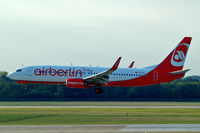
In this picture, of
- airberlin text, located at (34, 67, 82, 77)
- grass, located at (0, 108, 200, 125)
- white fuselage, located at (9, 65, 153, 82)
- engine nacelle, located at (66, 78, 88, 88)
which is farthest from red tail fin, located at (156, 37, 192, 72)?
airberlin text, located at (34, 67, 82, 77)

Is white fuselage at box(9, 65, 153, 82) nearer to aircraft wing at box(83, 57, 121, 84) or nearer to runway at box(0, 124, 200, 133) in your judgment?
aircraft wing at box(83, 57, 121, 84)

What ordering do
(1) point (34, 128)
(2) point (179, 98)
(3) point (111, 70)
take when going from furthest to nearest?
1. (2) point (179, 98)
2. (3) point (111, 70)
3. (1) point (34, 128)

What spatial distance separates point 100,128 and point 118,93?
5401cm

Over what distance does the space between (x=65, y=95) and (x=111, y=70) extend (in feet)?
127

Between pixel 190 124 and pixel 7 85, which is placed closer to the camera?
pixel 190 124

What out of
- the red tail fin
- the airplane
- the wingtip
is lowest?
the airplane

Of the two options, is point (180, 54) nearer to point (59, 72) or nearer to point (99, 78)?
point (99, 78)

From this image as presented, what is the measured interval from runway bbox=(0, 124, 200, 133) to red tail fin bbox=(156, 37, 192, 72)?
20911mm

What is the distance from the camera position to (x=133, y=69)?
70.1 meters

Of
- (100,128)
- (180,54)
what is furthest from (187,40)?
(100,128)

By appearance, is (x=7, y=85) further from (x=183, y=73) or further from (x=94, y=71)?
(x=183, y=73)

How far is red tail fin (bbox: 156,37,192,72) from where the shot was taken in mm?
71125

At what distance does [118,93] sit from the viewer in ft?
335

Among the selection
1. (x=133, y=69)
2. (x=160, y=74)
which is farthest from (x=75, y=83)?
(x=160, y=74)
